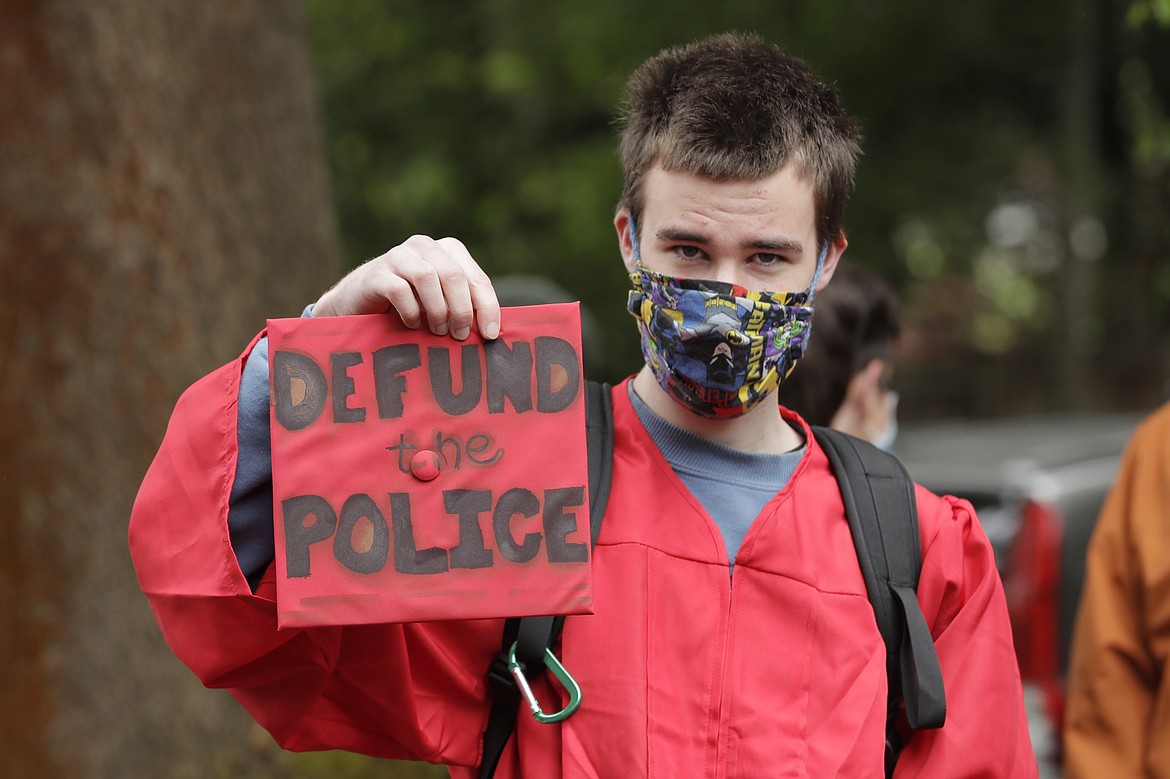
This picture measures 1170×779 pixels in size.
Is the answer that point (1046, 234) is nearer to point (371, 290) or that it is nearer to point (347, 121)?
point (347, 121)

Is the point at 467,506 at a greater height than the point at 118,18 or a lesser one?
lesser

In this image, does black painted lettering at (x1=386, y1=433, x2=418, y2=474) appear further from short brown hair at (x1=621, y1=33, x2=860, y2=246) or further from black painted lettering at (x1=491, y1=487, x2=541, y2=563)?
short brown hair at (x1=621, y1=33, x2=860, y2=246)

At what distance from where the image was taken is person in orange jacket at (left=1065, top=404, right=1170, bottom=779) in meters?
3.03

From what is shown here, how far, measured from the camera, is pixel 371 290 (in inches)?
74.9

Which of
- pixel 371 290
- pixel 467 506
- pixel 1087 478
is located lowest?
pixel 1087 478

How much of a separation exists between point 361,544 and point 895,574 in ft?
2.93

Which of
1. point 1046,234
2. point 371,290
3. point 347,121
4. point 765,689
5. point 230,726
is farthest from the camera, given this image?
point 1046,234

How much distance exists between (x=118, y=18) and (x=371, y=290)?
2927 mm

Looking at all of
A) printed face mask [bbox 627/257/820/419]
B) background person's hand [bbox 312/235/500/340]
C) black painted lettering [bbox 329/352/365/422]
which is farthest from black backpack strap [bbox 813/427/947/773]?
black painted lettering [bbox 329/352/365/422]

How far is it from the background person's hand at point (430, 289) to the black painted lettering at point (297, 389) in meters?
0.11

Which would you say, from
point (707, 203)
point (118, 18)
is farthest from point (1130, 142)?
point (707, 203)

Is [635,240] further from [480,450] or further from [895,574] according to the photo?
[895,574]

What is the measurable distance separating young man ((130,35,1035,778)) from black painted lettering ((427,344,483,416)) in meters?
0.04

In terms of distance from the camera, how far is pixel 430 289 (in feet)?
6.10
